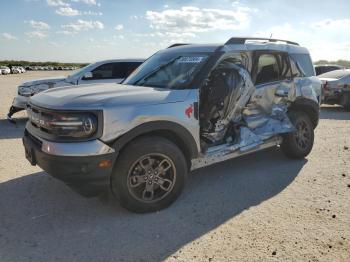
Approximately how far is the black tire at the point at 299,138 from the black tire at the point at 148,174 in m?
2.45

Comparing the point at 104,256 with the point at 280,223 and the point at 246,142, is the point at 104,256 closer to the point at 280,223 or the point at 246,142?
the point at 280,223

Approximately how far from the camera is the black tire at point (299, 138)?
5.96 metres

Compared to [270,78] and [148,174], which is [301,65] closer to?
[270,78]

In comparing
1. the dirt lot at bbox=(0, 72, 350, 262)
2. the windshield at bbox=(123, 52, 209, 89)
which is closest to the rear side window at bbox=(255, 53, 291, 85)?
the windshield at bbox=(123, 52, 209, 89)

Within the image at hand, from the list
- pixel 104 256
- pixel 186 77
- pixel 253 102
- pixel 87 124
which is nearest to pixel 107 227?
pixel 104 256

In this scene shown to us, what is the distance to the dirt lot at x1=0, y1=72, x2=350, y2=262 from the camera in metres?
3.29

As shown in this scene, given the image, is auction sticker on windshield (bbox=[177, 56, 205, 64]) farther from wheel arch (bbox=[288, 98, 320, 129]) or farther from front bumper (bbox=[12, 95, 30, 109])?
front bumper (bbox=[12, 95, 30, 109])

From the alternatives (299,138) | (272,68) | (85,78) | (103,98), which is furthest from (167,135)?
(85,78)

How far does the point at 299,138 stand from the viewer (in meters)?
6.11

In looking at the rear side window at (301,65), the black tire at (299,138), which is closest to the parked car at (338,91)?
the rear side window at (301,65)

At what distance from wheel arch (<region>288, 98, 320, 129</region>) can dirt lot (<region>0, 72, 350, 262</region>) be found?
100cm

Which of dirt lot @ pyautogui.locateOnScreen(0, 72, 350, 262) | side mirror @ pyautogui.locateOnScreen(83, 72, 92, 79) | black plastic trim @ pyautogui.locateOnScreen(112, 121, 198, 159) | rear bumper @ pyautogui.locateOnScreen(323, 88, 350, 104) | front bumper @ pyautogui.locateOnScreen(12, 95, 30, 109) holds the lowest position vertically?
dirt lot @ pyautogui.locateOnScreen(0, 72, 350, 262)

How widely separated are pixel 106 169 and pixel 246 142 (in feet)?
7.42

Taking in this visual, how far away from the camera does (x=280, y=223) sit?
3.86 metres
